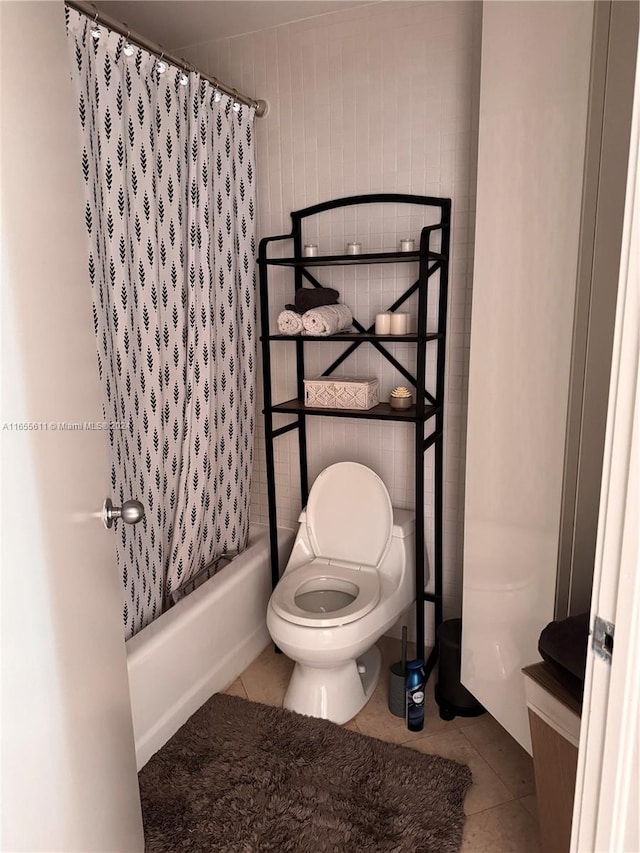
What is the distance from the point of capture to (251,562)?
2.43m

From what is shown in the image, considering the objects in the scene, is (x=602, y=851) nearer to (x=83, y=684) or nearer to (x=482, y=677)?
(x=83, y=684)

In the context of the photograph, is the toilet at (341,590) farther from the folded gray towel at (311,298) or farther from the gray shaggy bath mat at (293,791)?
the folded gray towel at (311,298)

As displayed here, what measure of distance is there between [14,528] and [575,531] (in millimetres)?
1237

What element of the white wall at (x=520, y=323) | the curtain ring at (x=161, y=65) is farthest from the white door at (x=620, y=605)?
the curtain ring at (x=161, y=65)

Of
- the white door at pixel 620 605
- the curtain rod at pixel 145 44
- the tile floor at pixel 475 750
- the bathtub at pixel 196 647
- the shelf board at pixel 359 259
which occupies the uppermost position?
the curtain rod at pixel 145 44

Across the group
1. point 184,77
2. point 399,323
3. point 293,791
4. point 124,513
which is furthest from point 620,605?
point 184,77

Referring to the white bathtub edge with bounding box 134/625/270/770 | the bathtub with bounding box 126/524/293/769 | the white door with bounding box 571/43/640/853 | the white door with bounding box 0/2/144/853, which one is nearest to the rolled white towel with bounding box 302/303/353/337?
the bathtub with bounding box 126/524/293/769

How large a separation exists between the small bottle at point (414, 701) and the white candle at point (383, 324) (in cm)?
115

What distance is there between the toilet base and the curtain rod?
6.50 ft

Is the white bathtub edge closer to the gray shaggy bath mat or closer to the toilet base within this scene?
the gray shaggy bath mat

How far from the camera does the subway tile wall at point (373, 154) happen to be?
207 centimetres

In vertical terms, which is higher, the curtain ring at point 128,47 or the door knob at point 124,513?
the curtain ring at point 128,47

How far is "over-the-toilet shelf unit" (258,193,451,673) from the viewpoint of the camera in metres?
2.02

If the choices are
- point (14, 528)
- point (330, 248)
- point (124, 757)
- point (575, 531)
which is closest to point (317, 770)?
point (124, 757)
